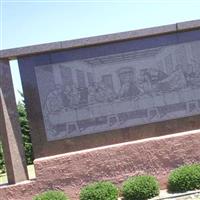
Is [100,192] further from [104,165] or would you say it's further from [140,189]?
[104,165]

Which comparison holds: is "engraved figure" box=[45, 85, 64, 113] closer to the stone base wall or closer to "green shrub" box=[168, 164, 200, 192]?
the stone base wall

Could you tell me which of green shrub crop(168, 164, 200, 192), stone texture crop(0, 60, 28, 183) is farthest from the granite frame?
green shrub crop(168, 164, 200, 192)

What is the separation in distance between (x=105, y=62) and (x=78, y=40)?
896 millimetres

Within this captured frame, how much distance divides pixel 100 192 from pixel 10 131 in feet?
9.81

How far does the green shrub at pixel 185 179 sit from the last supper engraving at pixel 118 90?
1.75m

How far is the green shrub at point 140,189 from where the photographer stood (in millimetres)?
10891

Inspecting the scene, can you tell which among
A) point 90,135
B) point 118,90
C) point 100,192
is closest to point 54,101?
point 90,135

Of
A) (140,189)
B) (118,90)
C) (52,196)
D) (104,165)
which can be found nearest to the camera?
(140,189)

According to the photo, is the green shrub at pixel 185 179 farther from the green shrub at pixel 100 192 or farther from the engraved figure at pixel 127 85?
the engraved figure at pixel 127 85

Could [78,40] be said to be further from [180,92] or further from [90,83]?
[180,92]

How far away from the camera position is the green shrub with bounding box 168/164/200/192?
1091 centimetres

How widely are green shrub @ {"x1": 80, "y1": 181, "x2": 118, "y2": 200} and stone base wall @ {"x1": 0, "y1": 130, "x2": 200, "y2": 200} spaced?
1.82 ft

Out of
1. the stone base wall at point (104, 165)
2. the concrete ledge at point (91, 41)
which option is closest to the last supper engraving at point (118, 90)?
the concrete ledge at point (91, 41)

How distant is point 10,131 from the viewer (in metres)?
12.4
